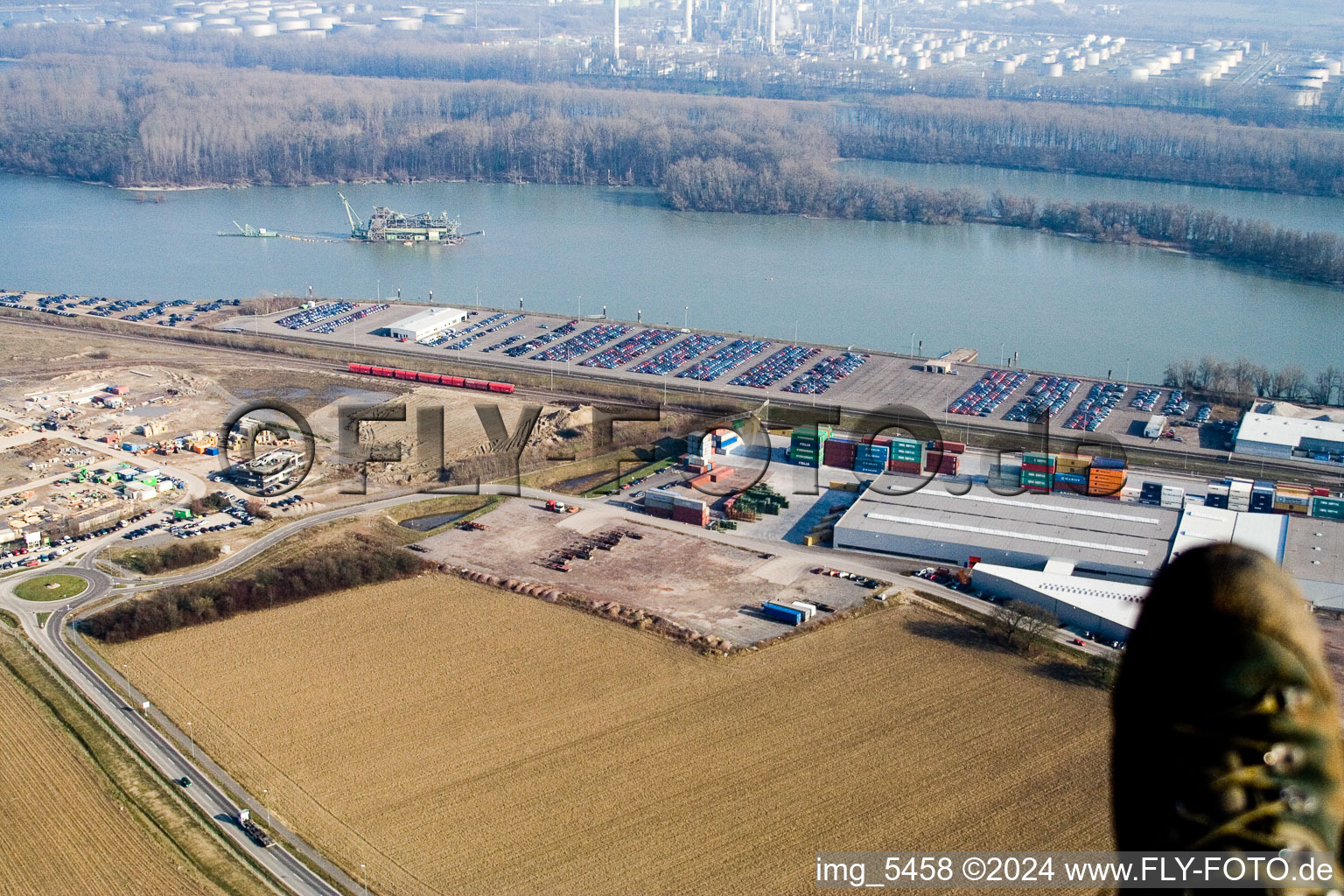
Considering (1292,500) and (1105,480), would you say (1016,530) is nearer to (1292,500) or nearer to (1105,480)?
(1105,480)

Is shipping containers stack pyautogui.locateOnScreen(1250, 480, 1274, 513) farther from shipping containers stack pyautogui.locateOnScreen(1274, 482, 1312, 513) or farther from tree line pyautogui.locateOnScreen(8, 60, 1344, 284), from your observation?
tree line pyautogui.locateOnScreen(8, 60, 1344, 284)

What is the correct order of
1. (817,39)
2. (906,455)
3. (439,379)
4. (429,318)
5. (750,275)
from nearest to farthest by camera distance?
(906,455)
(439,379)
(429,318)
(750,275)
(817,39)

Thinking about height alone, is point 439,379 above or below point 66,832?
above

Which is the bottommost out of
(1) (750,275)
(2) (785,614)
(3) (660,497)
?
(2) (785,614)

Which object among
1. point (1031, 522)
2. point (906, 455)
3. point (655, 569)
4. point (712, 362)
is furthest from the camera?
point (712, 362)

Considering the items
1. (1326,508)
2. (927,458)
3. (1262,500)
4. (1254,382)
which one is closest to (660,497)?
(927,458)

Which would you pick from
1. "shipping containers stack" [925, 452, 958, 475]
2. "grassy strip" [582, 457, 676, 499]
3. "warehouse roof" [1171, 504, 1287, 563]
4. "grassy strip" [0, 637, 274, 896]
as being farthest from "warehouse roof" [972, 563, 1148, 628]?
"grassy strip" [0, 637, 274, 896]

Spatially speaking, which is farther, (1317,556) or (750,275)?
(750,275)
